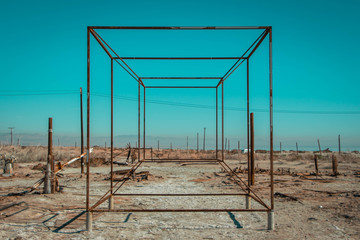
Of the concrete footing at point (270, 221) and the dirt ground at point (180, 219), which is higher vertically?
the concrete footing at point (270, 221)

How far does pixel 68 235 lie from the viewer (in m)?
5.56

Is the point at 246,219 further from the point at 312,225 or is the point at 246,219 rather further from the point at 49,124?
the point at 49,124

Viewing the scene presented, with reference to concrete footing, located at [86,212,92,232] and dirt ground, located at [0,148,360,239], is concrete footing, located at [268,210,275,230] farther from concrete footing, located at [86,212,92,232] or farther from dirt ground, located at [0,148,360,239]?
concrete footing, located at [86,212,92,232]

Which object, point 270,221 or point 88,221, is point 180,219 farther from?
point 88,221

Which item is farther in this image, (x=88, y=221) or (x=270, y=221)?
(x=270, y=221)

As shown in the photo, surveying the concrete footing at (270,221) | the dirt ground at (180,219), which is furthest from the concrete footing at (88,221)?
the concrete footing at (270,221)

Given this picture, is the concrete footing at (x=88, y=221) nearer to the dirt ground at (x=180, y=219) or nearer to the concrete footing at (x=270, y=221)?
the dirt ground at (x=180, y=219)

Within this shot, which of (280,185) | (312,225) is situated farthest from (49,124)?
(280,185)

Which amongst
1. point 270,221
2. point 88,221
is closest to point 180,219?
point 270,221

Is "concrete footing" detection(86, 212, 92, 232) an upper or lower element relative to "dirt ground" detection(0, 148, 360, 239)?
upper

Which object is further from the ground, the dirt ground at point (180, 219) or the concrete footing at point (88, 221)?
the concrete footing at point (88, 221)

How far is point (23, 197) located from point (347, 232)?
853 centimetres

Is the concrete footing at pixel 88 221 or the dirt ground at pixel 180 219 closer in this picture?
the concrete footing at pixel 88 221

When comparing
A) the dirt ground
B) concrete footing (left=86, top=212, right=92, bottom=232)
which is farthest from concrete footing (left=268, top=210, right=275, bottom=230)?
concrete footing (left=86, top=212, right=92, bottom=232)
